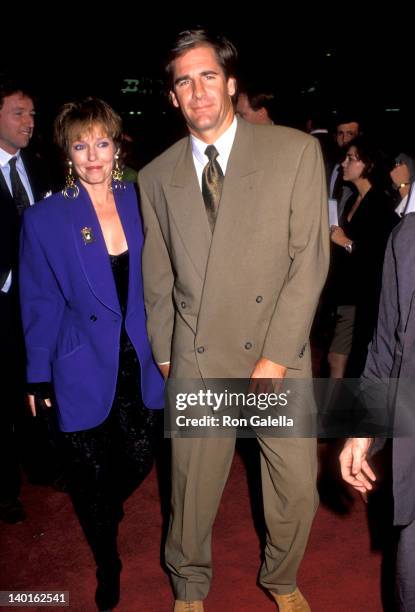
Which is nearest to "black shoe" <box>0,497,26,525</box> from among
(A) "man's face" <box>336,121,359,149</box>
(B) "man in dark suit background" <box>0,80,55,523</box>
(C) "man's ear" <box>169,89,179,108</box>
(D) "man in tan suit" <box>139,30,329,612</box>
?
(B) "man in dark suit background" <box>0,80,55,523</box>

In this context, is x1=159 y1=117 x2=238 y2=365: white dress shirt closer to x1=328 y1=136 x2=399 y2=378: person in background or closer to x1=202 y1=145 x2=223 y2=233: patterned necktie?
x1=202 y1=145 x2=223 y2=233: patterned necktie

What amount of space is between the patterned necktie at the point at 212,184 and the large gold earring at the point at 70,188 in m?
0.62

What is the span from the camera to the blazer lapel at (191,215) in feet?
6.77

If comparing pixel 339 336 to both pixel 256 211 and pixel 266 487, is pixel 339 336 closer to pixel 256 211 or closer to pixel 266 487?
pixel 266 487

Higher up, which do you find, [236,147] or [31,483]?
[236,147]

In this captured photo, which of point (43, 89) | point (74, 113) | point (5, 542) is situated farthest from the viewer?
point (43, 89)

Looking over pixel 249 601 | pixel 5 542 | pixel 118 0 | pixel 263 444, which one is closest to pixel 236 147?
pixel 263 444

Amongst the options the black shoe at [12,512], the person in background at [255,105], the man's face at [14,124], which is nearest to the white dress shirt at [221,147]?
the man's face at [14,124]

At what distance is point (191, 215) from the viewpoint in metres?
2.07

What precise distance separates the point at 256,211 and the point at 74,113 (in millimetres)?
923

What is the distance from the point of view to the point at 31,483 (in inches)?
140

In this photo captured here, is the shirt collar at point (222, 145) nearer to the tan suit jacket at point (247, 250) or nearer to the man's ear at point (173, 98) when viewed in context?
the tan suit jacket at point (247, 250)

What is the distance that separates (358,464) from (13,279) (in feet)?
6.92

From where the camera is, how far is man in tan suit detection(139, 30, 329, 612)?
6.59ft
